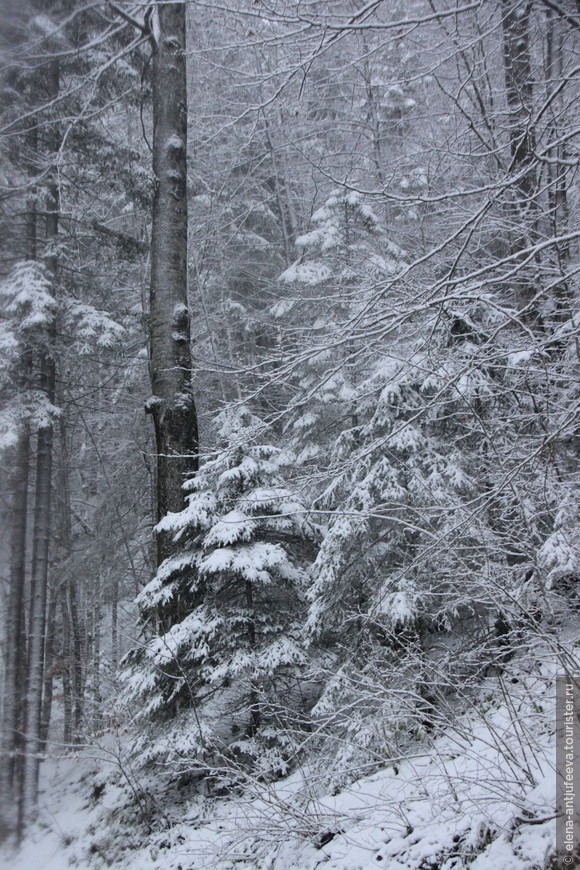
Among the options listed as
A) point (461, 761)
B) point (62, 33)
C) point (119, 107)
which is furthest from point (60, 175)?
point (461, 761)

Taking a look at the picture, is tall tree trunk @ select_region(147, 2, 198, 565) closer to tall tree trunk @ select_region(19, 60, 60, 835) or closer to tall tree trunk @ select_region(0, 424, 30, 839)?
tall tree trunk @ select_region(19, 60, 60, 835)

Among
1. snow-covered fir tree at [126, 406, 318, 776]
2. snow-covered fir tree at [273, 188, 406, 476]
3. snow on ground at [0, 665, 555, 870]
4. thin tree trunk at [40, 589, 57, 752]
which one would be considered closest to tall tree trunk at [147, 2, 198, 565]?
snow-covered fir tree at [126, 406, 318, 776]

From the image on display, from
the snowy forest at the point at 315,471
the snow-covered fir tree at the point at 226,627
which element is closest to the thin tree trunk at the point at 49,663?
the snowy forest at the point at 315,471

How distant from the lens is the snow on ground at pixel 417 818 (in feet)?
8.48

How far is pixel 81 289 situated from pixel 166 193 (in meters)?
4.15

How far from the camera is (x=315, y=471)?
5.95 meters

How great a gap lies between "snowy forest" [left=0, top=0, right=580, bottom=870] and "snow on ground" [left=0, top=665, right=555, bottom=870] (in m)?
0.03

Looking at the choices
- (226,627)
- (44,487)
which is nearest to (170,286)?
(226,627)

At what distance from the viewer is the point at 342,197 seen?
879 cm

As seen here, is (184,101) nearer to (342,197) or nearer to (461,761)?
(342,197)

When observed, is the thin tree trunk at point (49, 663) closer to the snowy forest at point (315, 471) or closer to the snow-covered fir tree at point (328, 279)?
the snowy forest at point (315, 471)

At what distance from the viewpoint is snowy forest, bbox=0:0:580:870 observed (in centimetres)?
315

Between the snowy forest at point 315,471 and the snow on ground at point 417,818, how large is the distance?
0.03 m

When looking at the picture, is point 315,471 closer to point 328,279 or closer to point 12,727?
point 12,727
